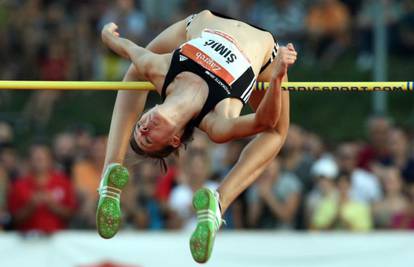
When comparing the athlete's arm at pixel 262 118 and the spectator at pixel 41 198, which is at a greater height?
the spectator at pixel 41 198

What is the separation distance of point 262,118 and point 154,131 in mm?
793

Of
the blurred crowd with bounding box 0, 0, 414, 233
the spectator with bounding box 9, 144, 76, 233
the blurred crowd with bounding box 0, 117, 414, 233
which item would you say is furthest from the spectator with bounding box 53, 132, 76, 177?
the spectator with bounding box 9, 144, 76, 233

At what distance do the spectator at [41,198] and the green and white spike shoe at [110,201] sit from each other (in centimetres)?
277

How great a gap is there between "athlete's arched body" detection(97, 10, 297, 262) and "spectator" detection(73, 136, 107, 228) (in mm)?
2641

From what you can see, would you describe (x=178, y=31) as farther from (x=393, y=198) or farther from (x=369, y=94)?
(x=369, y=94)

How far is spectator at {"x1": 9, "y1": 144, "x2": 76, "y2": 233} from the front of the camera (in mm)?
12633

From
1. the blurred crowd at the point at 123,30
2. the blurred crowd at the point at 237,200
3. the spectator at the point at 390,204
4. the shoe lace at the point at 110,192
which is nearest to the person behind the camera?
the shoe lace at the point at 110,192

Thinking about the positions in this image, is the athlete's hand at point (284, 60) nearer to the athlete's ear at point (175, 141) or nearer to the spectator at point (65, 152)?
the athlete's ear at point (175, 141)

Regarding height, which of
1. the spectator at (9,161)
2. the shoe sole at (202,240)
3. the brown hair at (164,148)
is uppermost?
the spectator at (9,161)

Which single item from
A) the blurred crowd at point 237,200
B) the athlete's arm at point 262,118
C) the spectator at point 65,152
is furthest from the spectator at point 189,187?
the athlete's arm at point 262,118

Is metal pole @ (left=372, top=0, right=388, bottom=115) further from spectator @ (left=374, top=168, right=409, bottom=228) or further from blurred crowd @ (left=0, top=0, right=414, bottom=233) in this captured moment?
spectator @ (left=374, top=168, right=409, bottom=228)

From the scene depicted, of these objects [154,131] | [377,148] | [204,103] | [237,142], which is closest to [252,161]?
[204,103]

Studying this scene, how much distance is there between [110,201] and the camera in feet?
32.2

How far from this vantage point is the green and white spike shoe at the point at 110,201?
9.73 m
